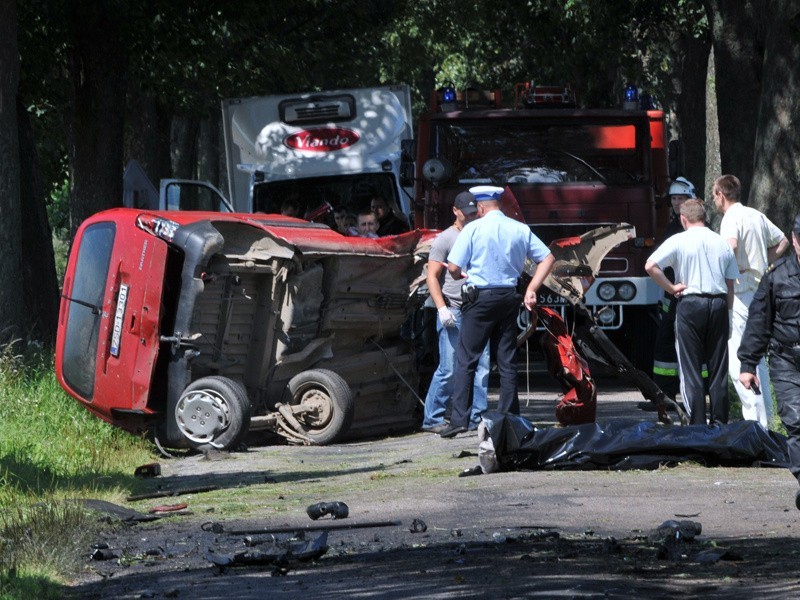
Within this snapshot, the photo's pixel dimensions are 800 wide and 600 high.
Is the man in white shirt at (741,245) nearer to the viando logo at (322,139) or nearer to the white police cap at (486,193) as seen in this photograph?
the white police cap at (486,193)

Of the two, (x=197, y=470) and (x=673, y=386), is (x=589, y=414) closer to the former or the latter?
(x=673, y=386)

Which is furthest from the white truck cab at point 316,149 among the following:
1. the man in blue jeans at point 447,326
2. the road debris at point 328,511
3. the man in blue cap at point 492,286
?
the road debris at point 328,511

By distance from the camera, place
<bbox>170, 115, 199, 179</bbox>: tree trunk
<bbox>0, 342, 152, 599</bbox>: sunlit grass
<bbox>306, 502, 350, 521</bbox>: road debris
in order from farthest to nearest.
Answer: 1. <bbox>170, 115, 199, 179</bbox>: tree trunk
2. <bbox>306, 502, 350, 521</bbox>: road debris
3. <bbox>0, 342, 152, 599</bbox>: sunlit grass

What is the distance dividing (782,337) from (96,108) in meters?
12.0

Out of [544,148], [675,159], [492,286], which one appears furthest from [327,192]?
[492,286]

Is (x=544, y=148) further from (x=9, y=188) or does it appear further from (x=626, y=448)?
(x=626, y=448)

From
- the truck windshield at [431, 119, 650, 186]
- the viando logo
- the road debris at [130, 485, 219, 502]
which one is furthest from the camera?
the viando logo

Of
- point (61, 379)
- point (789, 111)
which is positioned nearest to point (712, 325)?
point (61, 379)

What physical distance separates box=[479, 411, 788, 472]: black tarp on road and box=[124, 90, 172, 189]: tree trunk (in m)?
16.8

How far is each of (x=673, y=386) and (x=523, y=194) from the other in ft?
12.0

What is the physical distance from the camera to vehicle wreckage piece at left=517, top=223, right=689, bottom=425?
41.8ft

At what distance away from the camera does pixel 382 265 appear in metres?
13.6

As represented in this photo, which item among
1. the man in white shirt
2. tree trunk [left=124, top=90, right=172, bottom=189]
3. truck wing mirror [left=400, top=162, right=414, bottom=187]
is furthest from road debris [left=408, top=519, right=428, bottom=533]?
tree trunk [left=124, top=90, right=172, bottom=189]

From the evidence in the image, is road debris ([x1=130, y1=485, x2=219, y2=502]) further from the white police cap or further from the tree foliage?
the tree foliage
